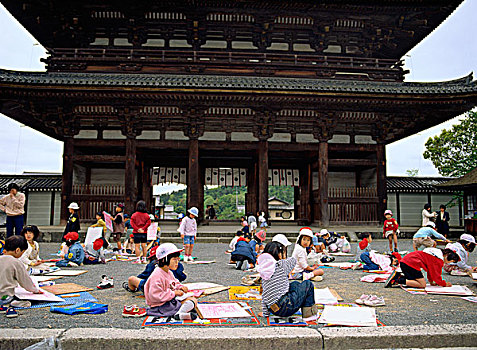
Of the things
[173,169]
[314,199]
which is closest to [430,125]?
[314,199]

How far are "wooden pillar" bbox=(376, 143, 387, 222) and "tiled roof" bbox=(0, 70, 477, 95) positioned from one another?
9.54 feet

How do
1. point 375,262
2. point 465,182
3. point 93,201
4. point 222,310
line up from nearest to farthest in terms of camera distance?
1. point 222,310
2. point 375,262
3. point 93,201
4. point 465,182

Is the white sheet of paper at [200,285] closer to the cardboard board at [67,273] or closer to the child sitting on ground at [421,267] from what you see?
the cardboard board at [67,273]

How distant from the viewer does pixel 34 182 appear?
18875mm

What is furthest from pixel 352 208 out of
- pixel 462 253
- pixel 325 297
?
pixel 325 297

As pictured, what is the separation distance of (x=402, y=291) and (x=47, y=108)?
14580 millimetres

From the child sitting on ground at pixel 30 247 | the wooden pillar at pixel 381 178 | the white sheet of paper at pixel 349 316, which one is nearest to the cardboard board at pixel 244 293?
the white sheet of paper at pixel 349 316

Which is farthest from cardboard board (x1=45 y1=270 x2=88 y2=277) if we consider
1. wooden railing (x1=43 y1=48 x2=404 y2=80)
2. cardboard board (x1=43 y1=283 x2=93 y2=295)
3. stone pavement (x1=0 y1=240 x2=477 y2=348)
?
wooden railing (x1=43 y1=48 x2=404 y2=80)

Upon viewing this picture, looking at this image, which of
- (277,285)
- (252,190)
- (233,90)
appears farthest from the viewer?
(252,190)

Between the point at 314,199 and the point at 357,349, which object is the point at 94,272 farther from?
the point at 314,199

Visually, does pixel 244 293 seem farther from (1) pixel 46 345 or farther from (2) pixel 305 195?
(2) pixel 305 195

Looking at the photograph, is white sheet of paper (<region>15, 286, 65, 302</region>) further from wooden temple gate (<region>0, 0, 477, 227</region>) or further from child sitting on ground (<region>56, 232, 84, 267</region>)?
wooden temple gate (<region>0, 0, 477, 227</region>)

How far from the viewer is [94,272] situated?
7.23m

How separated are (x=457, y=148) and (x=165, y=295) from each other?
74.4 ft
